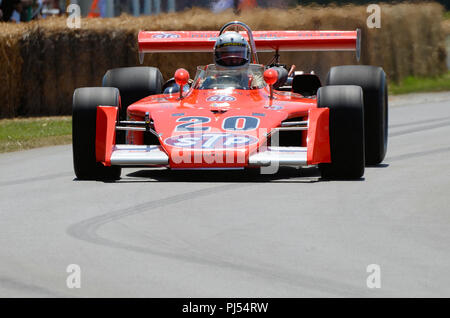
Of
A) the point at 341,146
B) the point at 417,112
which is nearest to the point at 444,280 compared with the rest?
the point at 341,146

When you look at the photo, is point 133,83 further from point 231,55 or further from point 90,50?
point 90,50

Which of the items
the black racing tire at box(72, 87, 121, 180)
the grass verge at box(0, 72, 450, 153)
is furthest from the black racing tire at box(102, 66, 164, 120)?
the grass verge at box(0, 72, 450, 153)

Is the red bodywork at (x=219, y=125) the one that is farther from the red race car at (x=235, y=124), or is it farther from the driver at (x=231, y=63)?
the driver at (x=231, y=63)

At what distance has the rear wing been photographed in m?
11.9

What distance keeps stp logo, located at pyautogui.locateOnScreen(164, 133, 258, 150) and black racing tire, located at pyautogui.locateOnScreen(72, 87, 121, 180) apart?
751mm

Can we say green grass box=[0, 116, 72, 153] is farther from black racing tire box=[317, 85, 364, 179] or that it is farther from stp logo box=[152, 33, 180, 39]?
black racing tire box=[317, 85, 364, 179]

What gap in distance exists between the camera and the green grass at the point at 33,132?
1347 cm

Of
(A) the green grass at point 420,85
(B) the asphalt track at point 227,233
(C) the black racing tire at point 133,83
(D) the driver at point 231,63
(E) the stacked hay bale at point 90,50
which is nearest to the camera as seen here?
(B) the asphalt track at point 227,233

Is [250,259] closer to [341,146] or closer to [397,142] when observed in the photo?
[341,146]

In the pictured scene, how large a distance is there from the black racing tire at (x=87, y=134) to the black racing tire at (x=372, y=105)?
2.51 metres

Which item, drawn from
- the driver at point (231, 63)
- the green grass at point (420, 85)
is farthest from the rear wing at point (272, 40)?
the green grass at point (420, 85)

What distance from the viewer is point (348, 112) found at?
28.7 feet

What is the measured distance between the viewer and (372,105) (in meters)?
10.0

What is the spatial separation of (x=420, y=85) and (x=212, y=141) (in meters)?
15.6
